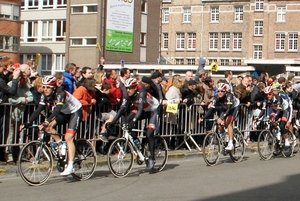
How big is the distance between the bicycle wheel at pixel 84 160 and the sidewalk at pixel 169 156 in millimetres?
1322

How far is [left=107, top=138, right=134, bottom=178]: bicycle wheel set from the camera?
497 inches

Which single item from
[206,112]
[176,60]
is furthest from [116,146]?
[176,60]

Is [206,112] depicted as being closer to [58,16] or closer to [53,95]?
[53,95]

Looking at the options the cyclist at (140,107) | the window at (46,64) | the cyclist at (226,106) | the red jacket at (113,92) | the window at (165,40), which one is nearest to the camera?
the cyclist at (140,107)

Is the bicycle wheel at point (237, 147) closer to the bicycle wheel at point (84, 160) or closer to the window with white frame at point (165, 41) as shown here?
the bicycle wheel at point (84, 160)

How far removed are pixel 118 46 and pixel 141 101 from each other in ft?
163

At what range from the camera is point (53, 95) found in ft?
39.5

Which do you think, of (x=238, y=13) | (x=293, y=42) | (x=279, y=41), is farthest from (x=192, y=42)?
(x=293, y=42)

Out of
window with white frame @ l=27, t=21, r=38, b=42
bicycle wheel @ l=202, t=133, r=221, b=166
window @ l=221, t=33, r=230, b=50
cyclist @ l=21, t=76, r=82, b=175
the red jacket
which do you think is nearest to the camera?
cyclist @ l=21, t=76, r=82, b=175

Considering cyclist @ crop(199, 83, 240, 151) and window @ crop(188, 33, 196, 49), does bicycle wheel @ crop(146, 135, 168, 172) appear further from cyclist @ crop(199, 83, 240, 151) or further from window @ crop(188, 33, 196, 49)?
window @ crop(188, 33, 196, 49)

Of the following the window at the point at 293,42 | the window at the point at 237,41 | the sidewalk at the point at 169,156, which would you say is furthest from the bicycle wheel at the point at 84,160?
the window at the point at 237,41

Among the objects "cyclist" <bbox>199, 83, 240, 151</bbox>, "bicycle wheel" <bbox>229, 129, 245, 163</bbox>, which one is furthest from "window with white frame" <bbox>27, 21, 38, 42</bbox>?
"bicycle wheel" <bbox>229, 129, 245, 163</bbox>

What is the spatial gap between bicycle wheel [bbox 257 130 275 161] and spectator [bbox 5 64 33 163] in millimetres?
6160

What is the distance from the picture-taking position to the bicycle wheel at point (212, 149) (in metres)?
14.8
